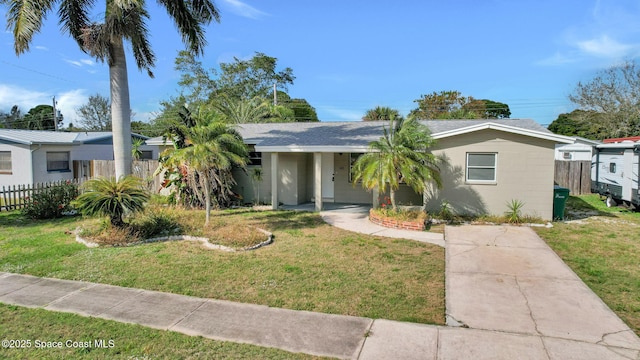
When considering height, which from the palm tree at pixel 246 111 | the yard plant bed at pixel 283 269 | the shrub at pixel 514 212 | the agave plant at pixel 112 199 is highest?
the palm tree at pixel 246 111

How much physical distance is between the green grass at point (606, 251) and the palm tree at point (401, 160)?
3.41 m

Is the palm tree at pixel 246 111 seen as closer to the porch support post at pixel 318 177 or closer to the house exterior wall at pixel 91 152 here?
the house exterior wall at pixel 91 152

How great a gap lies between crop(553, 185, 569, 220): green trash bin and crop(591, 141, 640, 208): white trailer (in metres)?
3.22

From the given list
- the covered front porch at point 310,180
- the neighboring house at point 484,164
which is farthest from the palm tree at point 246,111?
the neighboring house at point 484,164

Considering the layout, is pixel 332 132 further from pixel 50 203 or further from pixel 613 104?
pixel 613 104

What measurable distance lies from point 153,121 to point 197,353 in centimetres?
3561

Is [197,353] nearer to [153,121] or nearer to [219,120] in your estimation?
[219,120]

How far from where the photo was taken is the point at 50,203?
12.1m

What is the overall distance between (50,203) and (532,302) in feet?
44.2

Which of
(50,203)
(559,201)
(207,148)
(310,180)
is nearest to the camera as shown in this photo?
(207,148)

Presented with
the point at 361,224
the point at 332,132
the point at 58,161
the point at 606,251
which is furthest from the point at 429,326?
the point at 58,161

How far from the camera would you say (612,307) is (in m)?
5.37

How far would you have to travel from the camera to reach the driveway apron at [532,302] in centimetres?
439

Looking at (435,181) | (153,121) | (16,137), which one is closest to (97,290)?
(435,181)
